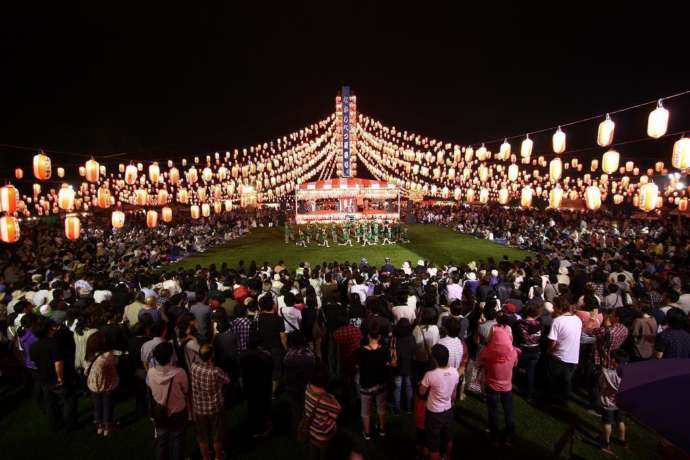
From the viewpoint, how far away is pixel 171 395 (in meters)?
3.74

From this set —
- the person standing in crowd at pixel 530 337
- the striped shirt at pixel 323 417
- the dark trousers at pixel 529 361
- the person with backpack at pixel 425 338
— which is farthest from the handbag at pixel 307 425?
the dark trousers at pixel 529 361

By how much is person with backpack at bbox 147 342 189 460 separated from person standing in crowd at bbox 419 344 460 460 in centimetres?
243

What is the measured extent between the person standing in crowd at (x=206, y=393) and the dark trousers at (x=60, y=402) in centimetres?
217

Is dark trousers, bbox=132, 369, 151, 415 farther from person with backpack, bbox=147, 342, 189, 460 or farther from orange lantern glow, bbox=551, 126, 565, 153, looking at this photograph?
orange lantern glow, bbox=551, 126, 565, 153

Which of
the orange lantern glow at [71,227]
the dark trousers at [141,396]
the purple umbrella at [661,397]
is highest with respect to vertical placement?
the orange lantern glow at [71,227]

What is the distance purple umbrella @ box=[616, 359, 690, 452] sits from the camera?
86.7 inches

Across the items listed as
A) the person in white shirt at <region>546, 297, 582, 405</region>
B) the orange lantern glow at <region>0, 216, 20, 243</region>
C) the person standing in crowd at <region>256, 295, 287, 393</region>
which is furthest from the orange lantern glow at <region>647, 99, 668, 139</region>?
the orange lantern glow at <region>0, 216, 20, 243</region>

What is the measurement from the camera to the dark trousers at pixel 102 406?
478 cm

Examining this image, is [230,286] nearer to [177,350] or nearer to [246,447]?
[177,350]

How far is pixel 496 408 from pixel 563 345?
133cm

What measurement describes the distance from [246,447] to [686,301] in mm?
7914

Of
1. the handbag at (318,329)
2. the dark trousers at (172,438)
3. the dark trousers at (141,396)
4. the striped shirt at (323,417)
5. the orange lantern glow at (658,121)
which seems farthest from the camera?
the orange lantern glow at (658,121)

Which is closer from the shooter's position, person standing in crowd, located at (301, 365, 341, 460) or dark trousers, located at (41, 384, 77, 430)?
person standing in crowd, located at (301, 365, 341, 460)

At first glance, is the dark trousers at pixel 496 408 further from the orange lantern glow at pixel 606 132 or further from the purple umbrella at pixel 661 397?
the orange lantern glow at pixel 606 132
